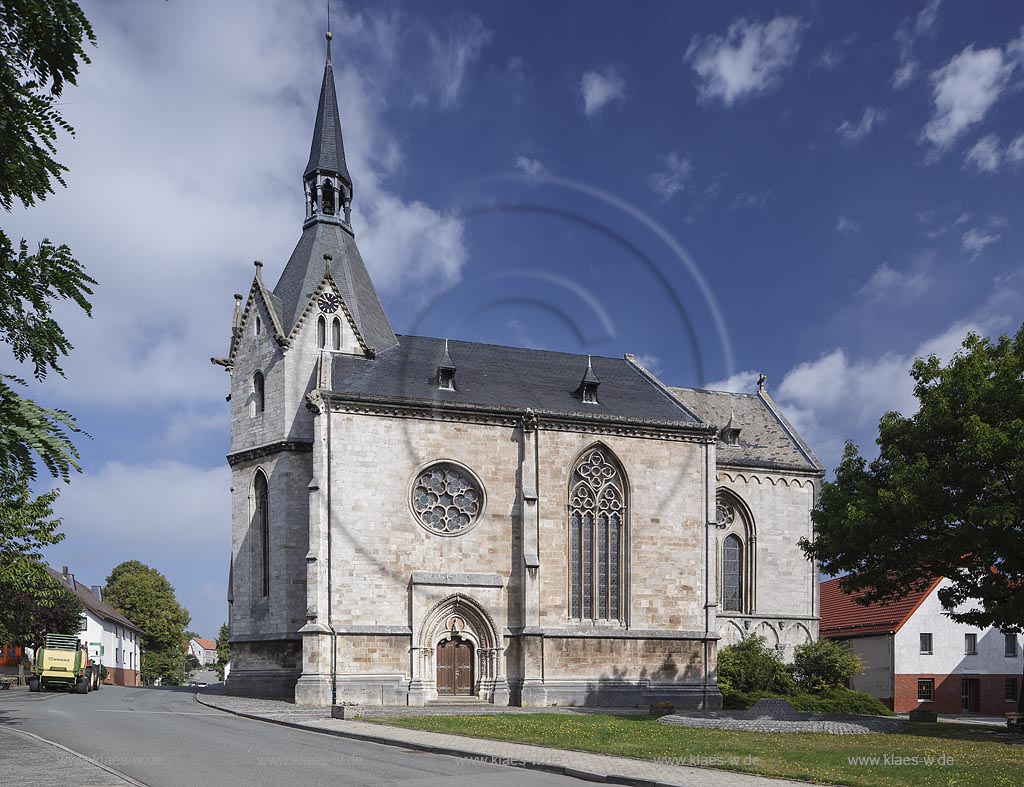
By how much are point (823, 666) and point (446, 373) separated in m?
19.9

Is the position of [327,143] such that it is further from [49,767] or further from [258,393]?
[49,767]

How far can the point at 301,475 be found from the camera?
37500mm

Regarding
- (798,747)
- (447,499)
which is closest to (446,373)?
(447,499)

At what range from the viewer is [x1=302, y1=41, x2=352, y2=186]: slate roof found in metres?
44.8

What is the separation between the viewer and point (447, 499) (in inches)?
1459

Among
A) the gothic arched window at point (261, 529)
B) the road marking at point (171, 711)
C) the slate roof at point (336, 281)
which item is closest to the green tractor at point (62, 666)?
the gothic arched window at point (261, 529)

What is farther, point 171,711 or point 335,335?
point 335,335

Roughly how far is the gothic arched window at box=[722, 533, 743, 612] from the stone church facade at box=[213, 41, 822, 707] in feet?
2.12

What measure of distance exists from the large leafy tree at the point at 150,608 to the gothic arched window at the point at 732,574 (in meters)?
64.6

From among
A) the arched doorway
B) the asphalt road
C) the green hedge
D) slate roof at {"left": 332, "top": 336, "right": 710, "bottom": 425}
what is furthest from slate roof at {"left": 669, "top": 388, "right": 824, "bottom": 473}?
the asphalt road

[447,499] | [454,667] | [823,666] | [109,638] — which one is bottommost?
[109,638]

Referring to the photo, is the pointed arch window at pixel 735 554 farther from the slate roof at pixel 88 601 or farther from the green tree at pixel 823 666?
the slate roof at pixel 88 601

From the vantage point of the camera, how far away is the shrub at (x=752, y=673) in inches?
1510

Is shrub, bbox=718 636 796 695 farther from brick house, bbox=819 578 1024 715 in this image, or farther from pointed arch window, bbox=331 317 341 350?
pointed arch window, bbox=331 317 341 350
